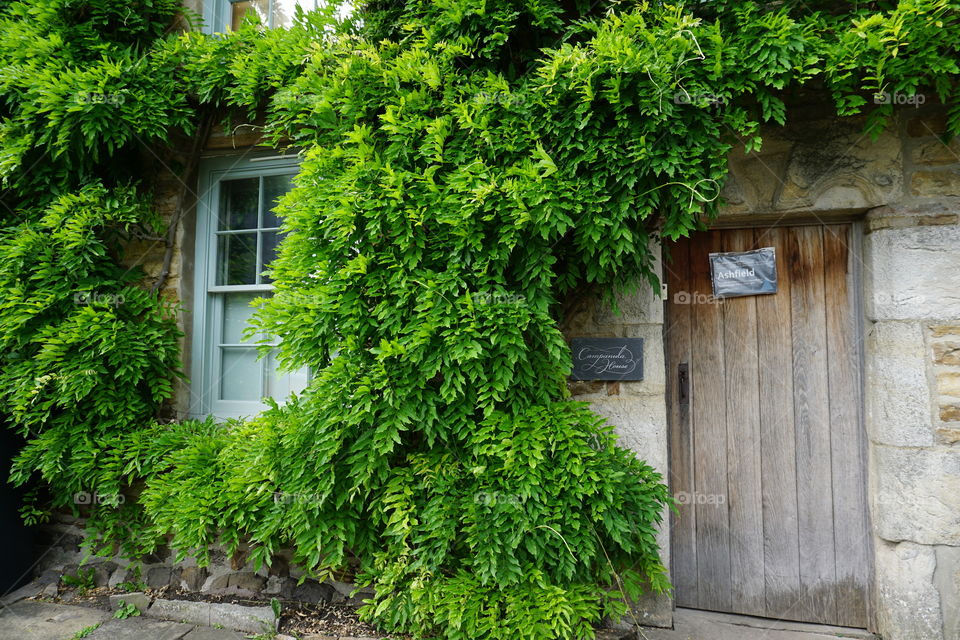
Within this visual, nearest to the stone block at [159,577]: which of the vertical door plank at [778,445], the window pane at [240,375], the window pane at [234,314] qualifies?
the window pane at [240,375]

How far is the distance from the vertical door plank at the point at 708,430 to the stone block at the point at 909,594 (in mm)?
739

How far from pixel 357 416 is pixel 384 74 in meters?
1.72

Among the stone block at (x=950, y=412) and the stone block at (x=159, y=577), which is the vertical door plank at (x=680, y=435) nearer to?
the stone block at (x=950, y=412)

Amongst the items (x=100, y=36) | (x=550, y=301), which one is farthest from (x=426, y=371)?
(x=100, y=36)

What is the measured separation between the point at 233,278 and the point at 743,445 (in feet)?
11.7

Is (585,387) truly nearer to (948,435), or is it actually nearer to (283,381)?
(948,435)

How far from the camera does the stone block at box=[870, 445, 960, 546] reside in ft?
8.09

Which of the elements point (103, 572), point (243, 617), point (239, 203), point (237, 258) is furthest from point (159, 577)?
point (239, 203)

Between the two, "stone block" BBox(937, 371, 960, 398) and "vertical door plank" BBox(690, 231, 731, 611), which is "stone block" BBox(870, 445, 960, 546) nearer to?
"stone block" BBox(937, 371, 960, 398)

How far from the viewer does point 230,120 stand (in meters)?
3.34

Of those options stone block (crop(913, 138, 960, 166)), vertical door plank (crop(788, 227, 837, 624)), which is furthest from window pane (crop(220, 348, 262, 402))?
stone block (crop(913, 138, 960, 166))

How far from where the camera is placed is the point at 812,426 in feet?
9.31

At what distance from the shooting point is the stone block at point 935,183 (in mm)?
2545

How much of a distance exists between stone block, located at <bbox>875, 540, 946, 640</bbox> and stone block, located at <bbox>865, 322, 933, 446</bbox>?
0.56 m
